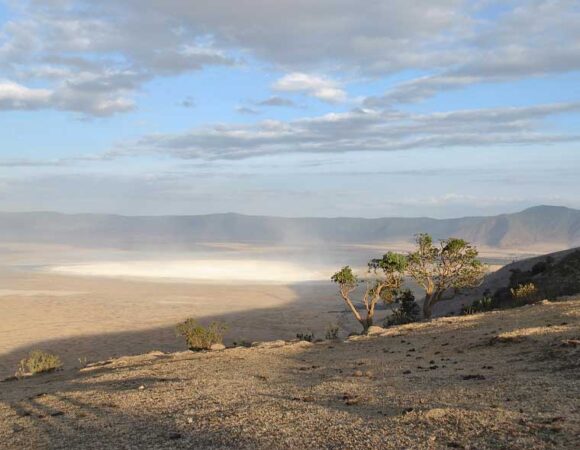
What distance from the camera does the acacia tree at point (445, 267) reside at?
2727 cm

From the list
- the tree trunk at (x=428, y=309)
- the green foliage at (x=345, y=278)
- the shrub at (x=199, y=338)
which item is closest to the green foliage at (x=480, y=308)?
the tree trunk at (x=428, y=309)

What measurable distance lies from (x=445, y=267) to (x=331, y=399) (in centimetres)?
1857

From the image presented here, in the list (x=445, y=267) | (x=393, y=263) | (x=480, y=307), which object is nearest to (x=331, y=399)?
(x=393, y=263)

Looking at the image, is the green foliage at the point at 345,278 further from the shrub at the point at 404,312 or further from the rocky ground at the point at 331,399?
the rocky ground at the point at 331,399

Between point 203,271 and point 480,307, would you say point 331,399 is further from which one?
point 203,271

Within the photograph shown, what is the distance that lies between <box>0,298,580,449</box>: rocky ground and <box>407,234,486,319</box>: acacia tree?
9.54 meters

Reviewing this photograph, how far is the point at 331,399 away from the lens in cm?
1016

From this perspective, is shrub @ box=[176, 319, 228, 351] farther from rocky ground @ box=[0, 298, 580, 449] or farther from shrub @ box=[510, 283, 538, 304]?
shrub @ box=[510, 283, 538, 304]

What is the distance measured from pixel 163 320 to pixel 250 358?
2757 cm

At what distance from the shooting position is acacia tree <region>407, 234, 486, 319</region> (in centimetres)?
2727

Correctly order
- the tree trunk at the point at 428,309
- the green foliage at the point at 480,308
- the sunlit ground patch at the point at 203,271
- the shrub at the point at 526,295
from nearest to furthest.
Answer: the shrub at the point at 526,295 < the tree trunk at the point at 428,309 < the green foliage at the point at 480,308 < the sunlit ground patch at the point at 203,271

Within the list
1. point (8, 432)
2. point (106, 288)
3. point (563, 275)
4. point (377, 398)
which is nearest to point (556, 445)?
point (377, 398)

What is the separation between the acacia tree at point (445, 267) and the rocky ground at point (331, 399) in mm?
9538

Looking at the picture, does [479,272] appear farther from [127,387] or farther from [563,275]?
[127,387]
